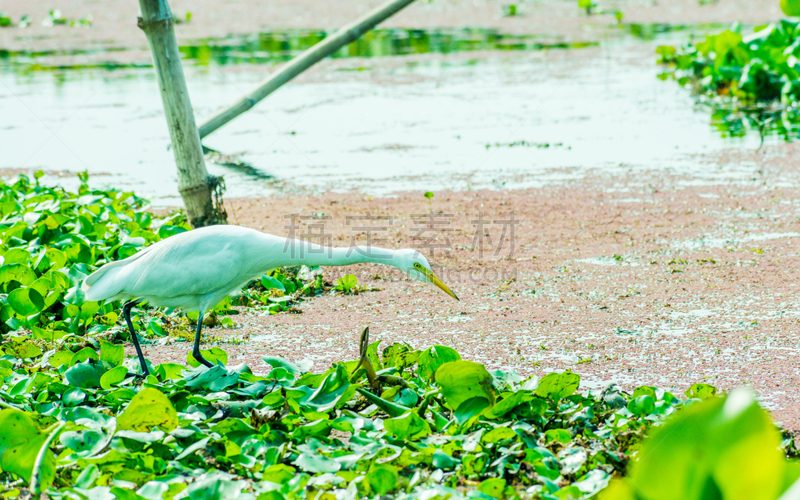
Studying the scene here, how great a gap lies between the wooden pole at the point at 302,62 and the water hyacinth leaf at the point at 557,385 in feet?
19.7

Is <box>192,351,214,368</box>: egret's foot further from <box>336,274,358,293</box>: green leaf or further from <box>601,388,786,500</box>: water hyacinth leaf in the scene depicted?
<box>601,388,786,500</box>: water hyacinth leaf

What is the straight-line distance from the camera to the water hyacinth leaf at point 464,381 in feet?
10.4

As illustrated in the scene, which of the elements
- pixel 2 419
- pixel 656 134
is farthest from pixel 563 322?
pixel 656 134

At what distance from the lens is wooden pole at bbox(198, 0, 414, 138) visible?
28.0 feet

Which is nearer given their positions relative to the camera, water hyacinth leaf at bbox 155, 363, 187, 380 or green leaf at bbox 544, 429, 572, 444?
green leaf at bbox 544, 429, 572, 444

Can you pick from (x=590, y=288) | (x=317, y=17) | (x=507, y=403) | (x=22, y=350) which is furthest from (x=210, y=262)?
(x=317, y=17)

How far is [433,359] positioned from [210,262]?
126 cm

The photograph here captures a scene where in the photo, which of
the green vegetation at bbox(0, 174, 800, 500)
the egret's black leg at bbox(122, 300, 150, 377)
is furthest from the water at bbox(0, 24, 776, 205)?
the green vegetation at bbox(0, 174, 800, 500)

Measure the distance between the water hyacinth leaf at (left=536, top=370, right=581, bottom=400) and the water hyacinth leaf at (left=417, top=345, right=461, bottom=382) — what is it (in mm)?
419

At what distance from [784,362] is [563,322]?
3.97ft

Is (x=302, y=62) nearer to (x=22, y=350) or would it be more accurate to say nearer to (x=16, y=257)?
(x=16, y=257)

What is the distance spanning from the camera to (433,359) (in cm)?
360

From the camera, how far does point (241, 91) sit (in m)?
13.0

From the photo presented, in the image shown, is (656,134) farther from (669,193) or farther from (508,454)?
(508,454)
